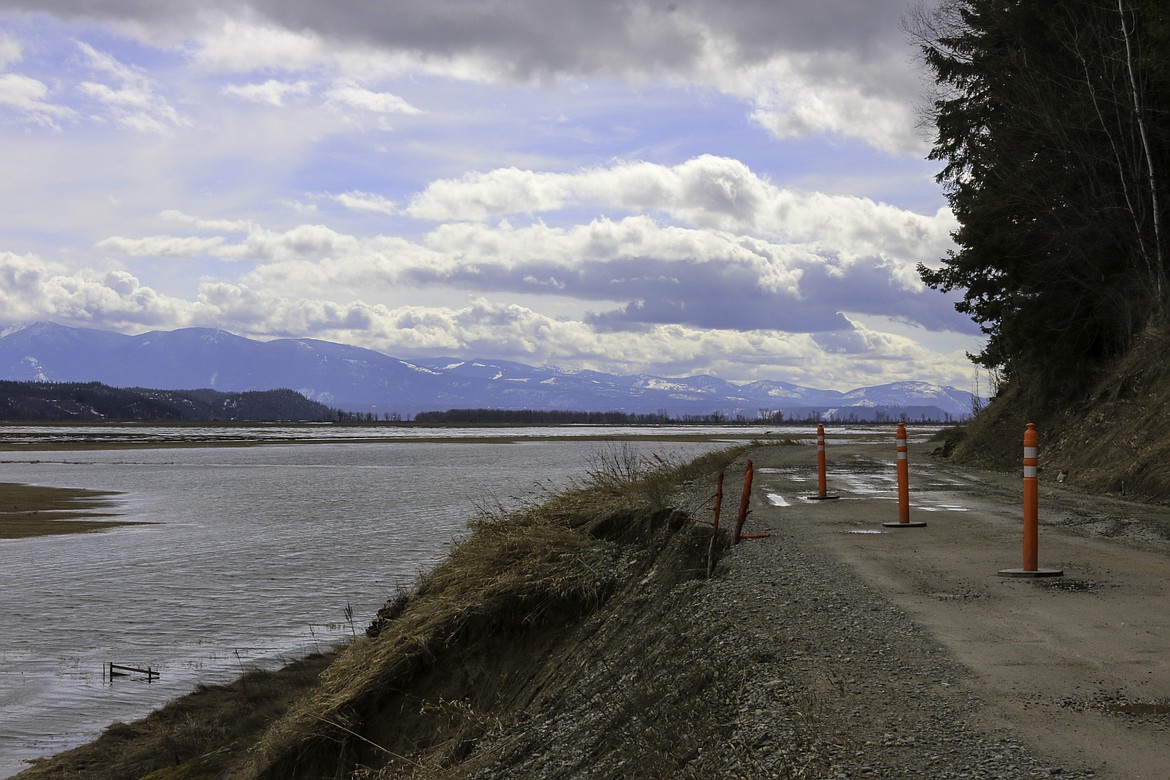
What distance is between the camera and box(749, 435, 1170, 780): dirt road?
16.0 ft

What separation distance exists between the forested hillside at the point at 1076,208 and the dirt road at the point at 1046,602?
6.39 m

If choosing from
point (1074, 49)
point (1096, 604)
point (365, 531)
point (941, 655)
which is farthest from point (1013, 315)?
point (941, 655)

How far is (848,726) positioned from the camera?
16.3ft

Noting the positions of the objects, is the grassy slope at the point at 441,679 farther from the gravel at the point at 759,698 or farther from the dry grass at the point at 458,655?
the gravel at the point at 759,698

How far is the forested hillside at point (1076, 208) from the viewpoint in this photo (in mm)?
21969

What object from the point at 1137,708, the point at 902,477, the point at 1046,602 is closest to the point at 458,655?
the point at 1046,602

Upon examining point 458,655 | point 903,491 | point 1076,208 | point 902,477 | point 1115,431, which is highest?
point 1076,208

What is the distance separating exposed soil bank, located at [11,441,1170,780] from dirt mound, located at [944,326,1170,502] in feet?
7.94

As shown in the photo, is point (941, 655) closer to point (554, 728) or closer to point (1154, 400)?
point (554, 728)

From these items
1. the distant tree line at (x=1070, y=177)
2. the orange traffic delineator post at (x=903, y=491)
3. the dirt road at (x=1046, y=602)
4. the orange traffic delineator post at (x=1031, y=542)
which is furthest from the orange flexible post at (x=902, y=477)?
the distant tree line at (x=1070, y=177)

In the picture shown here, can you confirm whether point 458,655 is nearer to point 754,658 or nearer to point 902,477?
point 754,658

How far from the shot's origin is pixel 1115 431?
20.7 metres

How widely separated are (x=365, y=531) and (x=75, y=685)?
48.6 ft

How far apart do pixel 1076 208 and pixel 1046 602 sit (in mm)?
18586
